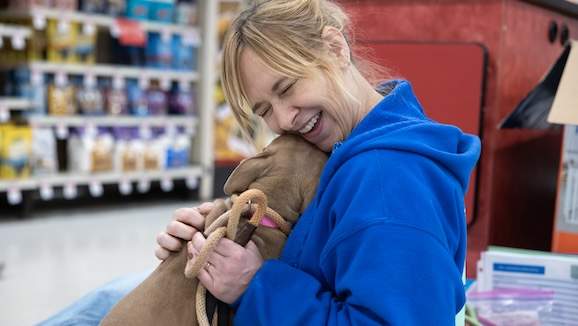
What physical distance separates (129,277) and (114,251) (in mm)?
2365

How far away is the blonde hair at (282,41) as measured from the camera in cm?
103

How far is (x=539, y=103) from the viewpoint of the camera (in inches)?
68.8

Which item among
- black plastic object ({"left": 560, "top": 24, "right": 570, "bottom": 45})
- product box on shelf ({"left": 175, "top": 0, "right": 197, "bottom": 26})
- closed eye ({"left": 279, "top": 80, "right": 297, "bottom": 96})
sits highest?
product box on shelf ({"left": 175, "top": 0, "right": 197, "bottom": 26})

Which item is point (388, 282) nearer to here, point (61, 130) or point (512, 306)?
point (512, 306)

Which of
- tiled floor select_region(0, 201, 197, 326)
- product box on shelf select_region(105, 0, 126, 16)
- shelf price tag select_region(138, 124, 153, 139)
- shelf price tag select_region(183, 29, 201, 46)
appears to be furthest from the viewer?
shelf price tag select_region(183, 29, 201, 46)

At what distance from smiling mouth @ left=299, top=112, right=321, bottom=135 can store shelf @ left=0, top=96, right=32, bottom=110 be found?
4.12 metres

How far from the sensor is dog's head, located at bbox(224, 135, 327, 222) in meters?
1.11

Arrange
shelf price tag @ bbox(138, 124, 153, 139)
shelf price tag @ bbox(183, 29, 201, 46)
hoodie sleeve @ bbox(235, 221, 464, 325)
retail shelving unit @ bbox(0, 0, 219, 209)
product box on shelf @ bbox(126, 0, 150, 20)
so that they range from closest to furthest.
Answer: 1. hoodie sleeve @ bbox(235, 221, 464, 325)
2. retail shelving unit @ bbox(0, 0, 219, 209)
3. product box on shelf @ bbox(126, 0, 150, 20)
4. shelf price tag @ bbox(138, 124, 153, 139)
5. shelf price tag @ bbox(183, 29, 201, 46)

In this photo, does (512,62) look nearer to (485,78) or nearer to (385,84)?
(485,78)

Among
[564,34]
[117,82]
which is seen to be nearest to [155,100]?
[117,82]

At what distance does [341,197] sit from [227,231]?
0.67 feet

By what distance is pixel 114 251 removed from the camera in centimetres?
412

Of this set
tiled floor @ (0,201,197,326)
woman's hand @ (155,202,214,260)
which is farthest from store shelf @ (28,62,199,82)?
woman's hand @ (155,202,214,260)

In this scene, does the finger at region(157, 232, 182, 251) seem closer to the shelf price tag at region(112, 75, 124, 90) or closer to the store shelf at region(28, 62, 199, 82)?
the store shelf at region(28, 62, 199, 82)
